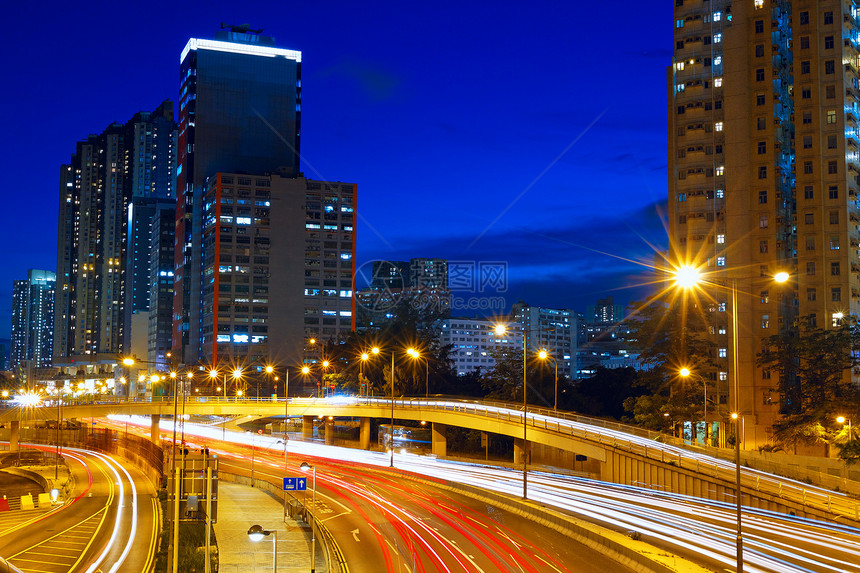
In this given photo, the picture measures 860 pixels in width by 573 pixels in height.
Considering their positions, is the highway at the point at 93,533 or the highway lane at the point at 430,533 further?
the highway at the point at 93,533

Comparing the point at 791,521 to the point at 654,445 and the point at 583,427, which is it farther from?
the point at 583,427

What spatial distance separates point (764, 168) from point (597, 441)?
4972 cm

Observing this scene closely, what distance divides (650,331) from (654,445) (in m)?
25.5

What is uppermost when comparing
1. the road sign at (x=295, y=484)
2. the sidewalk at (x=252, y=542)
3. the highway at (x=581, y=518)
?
the road sign at (x=295, y=484)

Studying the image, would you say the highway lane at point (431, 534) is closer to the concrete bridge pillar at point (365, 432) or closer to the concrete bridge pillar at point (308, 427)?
the concrete bridge pillar at point (365, 432)

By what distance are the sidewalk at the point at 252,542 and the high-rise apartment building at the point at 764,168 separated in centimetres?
5086

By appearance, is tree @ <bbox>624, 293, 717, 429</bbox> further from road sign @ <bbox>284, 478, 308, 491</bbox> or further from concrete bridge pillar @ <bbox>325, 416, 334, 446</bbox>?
concrete bridge pillar @ <bbox>325, 416, 334, 446</bbox>

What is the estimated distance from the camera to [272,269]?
636 ft

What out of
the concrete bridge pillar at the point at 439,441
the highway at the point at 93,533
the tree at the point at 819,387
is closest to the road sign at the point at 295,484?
the highway at the point at 93,533

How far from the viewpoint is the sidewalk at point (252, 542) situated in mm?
33812

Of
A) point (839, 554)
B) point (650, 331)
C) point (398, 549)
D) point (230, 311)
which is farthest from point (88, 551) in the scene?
point (230, 311)

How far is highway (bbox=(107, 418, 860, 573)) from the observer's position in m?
30.9

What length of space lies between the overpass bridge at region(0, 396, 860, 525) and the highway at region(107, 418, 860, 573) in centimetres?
121

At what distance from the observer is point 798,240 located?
284 feet
